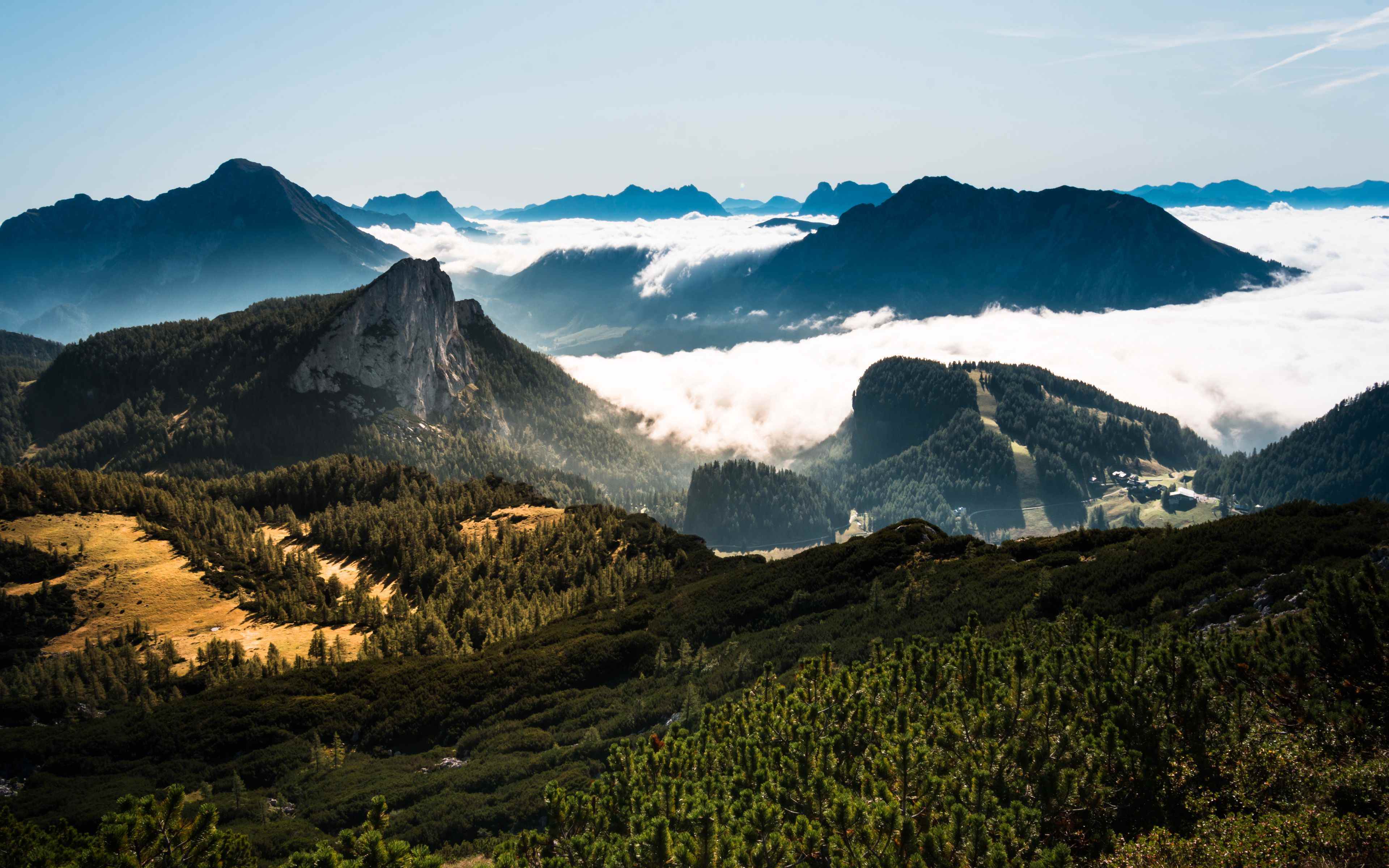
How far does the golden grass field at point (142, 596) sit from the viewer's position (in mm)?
120438

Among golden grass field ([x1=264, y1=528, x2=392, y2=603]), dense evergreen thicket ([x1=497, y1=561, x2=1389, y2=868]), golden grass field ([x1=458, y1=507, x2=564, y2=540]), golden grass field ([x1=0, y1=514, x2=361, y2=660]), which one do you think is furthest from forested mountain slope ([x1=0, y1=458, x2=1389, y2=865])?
golden grass field ([x1=0, y1=514, x2=361, y2=660])

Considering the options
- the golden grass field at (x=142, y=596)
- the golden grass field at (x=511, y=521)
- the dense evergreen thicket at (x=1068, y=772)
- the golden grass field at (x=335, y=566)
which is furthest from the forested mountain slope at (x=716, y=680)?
the golden grass field at (x=142, y=596)

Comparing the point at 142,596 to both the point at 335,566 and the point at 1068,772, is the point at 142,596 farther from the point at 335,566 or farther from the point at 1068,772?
the point at 1068,772

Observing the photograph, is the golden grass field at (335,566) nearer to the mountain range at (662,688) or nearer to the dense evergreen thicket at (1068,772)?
the mountain range at (662,688)

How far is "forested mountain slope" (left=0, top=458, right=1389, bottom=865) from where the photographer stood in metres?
25.7

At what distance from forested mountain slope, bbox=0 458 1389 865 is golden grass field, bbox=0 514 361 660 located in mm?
5545

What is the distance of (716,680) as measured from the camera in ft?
261

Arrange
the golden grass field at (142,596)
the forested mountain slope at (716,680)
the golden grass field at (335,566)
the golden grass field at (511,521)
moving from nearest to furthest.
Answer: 1. the forested mountain slope at (716,680)
2. the golden grass field at (142,596)
3. the golden grass field at (335,566)
4. the golden grass field at (511,521)

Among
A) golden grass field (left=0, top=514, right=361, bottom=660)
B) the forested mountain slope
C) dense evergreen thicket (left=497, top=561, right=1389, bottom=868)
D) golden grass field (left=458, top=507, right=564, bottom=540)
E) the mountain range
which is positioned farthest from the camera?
golden grass field (left=458, top=507, right=564, bottom=540)

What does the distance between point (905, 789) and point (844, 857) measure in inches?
178

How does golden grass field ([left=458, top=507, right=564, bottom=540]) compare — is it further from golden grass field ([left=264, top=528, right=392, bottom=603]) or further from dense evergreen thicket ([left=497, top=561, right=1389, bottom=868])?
dense evergreen thicket ([left=497, top=561, right=1389, bottom=868])

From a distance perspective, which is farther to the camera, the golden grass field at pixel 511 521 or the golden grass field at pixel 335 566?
the golden grass field at pixel 511 521

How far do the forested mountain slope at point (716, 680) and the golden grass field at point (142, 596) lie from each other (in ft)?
18.2

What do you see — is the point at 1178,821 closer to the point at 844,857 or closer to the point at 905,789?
the point at 905,789
